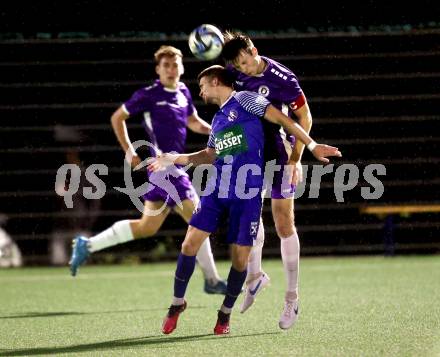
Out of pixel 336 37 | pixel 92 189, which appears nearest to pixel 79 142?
pixel 92 189

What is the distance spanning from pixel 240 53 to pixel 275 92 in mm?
347

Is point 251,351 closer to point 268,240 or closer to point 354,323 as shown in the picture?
point 354,323

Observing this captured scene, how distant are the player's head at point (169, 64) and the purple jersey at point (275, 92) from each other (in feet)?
5.17

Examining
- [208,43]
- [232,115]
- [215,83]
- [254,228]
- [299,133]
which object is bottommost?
[254,228]

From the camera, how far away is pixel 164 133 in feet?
24.6

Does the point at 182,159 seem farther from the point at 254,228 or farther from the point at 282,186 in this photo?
the point at 282,186

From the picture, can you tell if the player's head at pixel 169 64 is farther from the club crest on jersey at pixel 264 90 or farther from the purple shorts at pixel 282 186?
the purple shorts at pixel 282 186

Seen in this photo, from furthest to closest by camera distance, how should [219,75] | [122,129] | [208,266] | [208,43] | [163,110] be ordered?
[122,129]
[163,110]
[208,266]
[208,43]
[219,75]

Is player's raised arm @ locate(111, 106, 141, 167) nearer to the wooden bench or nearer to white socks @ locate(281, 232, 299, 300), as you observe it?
white socks @ locate(281, 232, 299, 300)

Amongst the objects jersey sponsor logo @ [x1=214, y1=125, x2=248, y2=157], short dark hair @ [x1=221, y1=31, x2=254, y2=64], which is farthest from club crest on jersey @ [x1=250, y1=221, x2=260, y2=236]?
short dark hair @ [x1=221, y1=31, x2=254, y2=64]

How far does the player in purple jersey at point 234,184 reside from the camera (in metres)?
5.22

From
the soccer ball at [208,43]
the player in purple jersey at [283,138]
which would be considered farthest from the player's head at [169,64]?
the player in purple jersey at [283,138]

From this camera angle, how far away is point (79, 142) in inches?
433

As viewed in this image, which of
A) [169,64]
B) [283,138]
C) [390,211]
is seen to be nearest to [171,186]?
[169,64]
